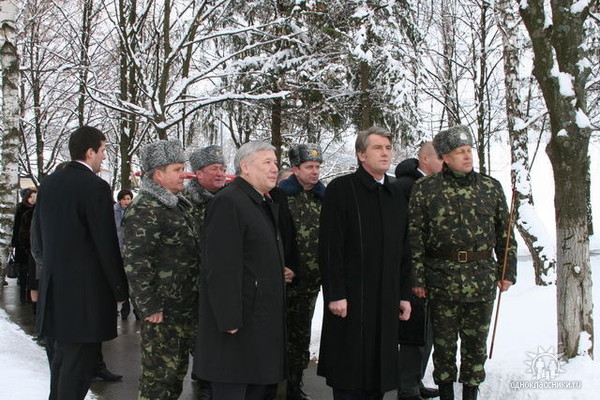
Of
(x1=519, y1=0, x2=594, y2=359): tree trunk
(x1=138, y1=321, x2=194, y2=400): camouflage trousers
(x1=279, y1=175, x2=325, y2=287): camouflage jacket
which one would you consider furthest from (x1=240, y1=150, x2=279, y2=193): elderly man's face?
(x1=519, y1=0, x2=594, y2=359): tree trunk

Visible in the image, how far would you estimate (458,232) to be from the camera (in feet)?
13.9

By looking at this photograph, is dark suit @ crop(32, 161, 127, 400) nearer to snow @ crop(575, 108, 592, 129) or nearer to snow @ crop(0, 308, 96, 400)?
snow @ crop(0, 308, 96, 400)

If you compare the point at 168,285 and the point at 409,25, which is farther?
the point at 409,25

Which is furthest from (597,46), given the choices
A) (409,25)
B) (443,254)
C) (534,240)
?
(443,254)

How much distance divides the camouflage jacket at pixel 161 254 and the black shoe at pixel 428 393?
2.20m

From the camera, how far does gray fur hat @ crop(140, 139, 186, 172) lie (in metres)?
4.09

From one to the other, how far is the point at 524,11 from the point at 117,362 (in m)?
5.39

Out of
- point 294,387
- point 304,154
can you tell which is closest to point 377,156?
point 304,154

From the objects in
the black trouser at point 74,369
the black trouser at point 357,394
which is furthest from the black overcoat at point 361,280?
the black trouser at point 74,369

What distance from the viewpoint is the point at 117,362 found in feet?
20.7

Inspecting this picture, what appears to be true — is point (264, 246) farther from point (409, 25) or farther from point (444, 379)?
point (409, 25)

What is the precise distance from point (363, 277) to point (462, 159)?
118cm

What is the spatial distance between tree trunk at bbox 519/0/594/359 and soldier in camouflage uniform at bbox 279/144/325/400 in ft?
6.63

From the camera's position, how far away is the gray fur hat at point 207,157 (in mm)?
5320
